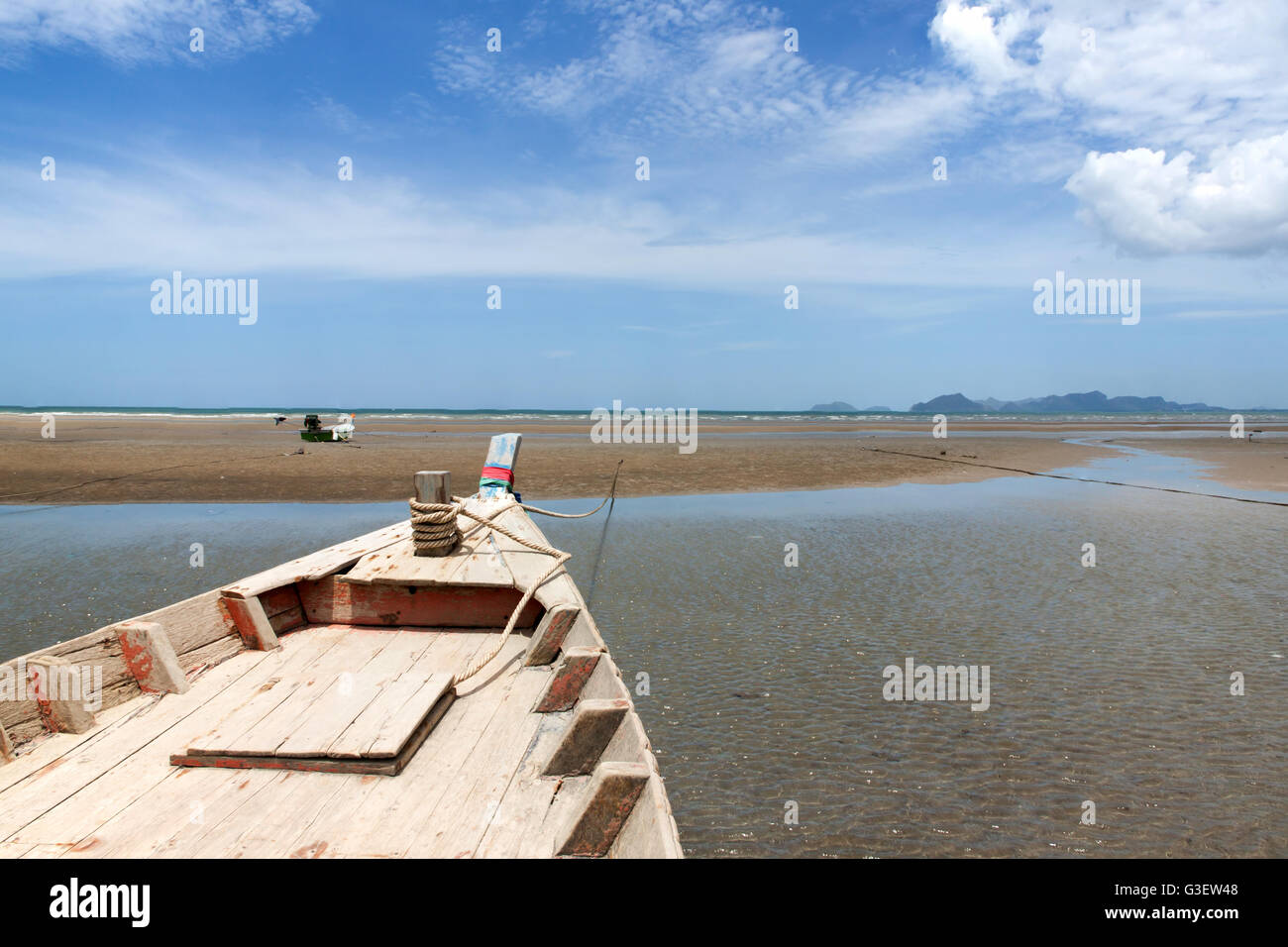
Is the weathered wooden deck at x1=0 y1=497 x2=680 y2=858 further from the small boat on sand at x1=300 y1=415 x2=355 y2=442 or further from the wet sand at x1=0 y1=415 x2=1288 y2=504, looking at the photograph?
the small boat on sand at x1=300 y1=415 x2=355 y2=442

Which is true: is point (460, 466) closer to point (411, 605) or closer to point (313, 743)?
point (411, 605)

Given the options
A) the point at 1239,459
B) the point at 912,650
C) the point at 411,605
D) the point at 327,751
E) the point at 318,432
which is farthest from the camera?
the point at 318,432

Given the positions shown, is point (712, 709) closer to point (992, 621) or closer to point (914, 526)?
point (992, 621)

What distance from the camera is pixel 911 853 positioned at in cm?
402

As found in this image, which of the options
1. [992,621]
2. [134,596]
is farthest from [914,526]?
[134,596]

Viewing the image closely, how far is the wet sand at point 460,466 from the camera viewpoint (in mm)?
19031

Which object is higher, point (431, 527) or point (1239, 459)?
point (431, 527)

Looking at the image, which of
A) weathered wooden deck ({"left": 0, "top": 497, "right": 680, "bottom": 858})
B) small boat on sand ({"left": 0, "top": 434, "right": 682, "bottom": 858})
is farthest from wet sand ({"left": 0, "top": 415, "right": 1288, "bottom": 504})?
weathered wooden deck ({"left": 0, "top": 497, "right": 680, "bottom": 858})

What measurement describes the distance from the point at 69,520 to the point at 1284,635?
18821 millimetres

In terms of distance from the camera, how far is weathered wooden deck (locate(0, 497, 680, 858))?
2.54 m

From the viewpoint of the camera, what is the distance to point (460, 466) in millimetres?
24875

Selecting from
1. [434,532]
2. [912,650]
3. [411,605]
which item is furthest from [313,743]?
[912,650]

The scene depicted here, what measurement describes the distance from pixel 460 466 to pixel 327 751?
22399 mm

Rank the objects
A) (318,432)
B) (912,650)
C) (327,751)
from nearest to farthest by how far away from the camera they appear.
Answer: (327,751) < (912,650) < (318,432)
